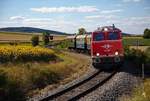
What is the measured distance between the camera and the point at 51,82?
71.0 ft

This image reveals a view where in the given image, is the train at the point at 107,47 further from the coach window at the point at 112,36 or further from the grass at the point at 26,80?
the grass at the point at 26,80

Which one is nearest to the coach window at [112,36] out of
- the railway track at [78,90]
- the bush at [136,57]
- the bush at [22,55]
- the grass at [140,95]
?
the railway track at [78,90]

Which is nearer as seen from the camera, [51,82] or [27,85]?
[27,85]

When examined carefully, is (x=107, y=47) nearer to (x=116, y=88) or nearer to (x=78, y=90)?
(x=116, y=88)

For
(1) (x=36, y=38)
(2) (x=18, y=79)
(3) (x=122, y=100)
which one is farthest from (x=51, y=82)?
(1) (x=36, y=38)

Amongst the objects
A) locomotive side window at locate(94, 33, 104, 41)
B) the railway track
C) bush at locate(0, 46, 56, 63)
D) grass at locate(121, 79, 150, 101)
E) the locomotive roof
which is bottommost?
the railway track

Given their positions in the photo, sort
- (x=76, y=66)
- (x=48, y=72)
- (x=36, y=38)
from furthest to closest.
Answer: (x=36, y=38)
(x=76, y=66)
(x=48, y=72)

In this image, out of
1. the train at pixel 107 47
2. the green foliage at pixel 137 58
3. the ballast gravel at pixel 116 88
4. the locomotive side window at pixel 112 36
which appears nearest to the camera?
the ballast gravel at pixel 116 88

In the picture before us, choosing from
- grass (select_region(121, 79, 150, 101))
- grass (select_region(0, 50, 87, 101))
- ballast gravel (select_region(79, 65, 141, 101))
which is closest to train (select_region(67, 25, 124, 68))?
ballast gravel (select_region(79, 65, 141, 101))

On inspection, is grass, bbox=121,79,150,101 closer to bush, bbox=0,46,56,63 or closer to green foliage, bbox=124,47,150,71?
green foliage, bbox=124,47,150,71

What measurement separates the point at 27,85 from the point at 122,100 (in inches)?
252

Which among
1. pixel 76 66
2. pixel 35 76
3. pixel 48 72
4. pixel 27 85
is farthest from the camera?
pixel 76 66

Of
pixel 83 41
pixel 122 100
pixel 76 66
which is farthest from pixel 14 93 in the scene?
pixel 83 41

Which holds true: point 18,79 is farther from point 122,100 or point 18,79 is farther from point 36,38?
point 36,38
